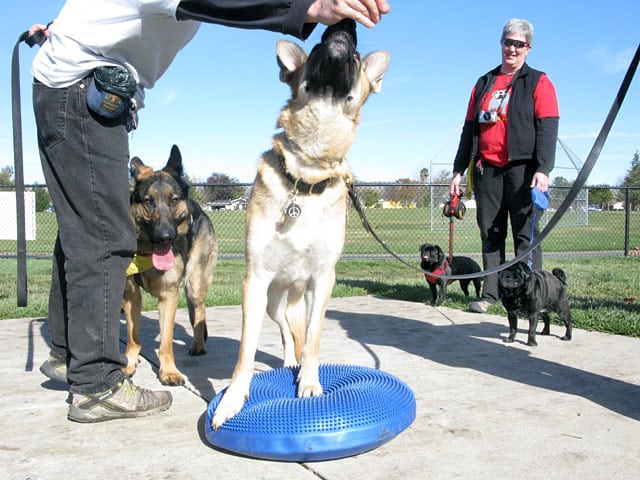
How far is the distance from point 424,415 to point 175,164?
2710 mm

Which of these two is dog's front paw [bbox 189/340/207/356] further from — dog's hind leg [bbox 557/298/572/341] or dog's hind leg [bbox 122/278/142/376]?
dog's hind leg [bbox 557/298/572/341]

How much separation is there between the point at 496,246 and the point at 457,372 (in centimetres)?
247

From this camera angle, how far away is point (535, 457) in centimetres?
236

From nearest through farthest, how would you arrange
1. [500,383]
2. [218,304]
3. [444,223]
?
1. [500,383]
2. [218,304]
3. [444,223]

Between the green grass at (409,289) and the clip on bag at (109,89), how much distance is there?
3.78 meters

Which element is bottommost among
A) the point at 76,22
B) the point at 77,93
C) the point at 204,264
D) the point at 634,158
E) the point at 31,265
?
the point at 31,265

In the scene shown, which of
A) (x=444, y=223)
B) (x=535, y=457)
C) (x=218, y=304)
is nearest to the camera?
(x=535, y=457)

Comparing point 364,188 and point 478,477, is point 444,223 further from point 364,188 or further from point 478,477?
point 478,477

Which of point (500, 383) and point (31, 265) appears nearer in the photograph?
point (500, 383)

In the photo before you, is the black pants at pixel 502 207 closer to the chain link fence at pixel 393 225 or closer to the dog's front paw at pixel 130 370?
the dog's front paw at pixel 130 370

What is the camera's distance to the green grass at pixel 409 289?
515 centimetres

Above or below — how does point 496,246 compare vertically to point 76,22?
below

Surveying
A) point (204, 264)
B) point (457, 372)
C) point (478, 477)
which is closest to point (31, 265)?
point (204, 264)

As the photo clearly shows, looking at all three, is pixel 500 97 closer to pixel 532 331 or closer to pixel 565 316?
pixel 565 316
